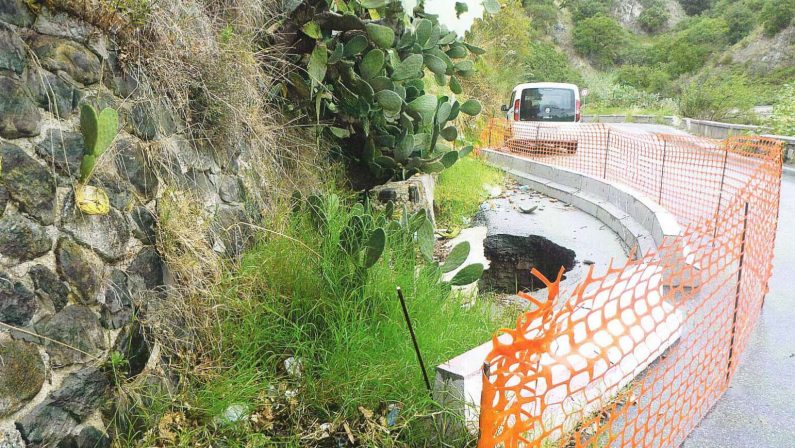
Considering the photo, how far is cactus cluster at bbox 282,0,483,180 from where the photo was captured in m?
4.46

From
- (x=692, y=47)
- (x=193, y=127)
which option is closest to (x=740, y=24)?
(x=692, y=47)

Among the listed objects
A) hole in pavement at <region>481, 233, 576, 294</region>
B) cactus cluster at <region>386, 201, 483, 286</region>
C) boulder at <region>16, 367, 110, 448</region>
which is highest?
cactus cluster at <region>386, 201, 483, 286</region>

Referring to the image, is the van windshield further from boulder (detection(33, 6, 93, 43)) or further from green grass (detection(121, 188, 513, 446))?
boulder (detection(33, 6, 93, 43))

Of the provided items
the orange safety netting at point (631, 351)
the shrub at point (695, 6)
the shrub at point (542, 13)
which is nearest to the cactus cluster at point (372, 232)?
the orange safety netting at point (631, 351)

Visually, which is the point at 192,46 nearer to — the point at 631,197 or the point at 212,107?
the point at 212,107

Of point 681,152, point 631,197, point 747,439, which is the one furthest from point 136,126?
point 681,152

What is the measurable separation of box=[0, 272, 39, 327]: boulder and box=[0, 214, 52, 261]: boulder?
9 cm

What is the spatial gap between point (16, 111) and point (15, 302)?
2.25 feet

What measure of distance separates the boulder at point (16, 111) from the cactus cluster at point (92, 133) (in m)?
0.18

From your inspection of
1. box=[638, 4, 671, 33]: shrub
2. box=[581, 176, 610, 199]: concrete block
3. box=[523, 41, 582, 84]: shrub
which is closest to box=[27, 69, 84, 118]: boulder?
box=[581, 176, 610, 199]: concrete block

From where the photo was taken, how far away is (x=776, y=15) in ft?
132

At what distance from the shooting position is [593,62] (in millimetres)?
59250

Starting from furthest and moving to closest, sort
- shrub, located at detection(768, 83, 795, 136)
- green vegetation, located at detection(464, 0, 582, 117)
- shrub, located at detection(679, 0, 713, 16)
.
A: shrub, located at detection(679, 0, 713, 16) < green vegetation, located at detection(464, 0, 582, 117) < shrub, located at detection(768, 83, 795, 136)

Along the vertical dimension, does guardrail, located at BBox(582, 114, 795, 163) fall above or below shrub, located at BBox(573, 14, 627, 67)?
below
